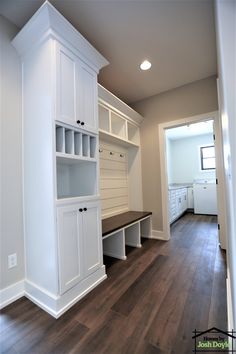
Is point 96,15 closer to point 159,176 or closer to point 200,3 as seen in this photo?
point 200,3

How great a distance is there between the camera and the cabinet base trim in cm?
141

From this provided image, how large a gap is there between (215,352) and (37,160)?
76.3 inches

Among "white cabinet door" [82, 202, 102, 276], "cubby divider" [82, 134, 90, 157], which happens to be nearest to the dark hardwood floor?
"white cabinet door" [82, 202, 102, 276]

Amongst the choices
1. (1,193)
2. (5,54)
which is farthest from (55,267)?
(5,54)

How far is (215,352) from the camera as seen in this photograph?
1.09m

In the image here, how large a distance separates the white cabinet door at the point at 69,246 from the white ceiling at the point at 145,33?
1879mm

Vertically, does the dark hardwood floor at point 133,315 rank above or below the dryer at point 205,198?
below

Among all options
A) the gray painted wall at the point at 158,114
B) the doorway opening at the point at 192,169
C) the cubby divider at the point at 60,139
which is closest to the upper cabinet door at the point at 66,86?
A: the cubby divider at the point at 60,139

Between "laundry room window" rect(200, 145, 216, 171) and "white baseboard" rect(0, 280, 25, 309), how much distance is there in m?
5.88

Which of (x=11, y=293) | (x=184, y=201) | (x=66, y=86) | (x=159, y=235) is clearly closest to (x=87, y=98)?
(x=66, y=86)

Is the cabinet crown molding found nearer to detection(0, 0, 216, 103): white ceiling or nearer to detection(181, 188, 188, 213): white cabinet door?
detection(0, 0, 216, 103): white ceiling

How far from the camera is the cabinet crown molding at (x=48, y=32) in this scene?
1390mm

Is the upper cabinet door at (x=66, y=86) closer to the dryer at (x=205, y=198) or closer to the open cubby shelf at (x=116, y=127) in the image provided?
the open cubby shelf at (x=116, y=127)
